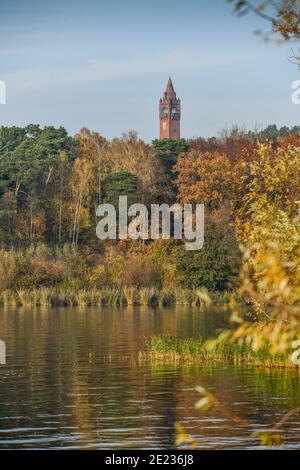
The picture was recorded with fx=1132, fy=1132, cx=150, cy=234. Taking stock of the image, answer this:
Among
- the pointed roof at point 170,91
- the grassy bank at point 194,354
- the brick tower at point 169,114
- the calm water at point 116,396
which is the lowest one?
the calm water at point 116,396

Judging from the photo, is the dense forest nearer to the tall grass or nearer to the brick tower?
the tall grass

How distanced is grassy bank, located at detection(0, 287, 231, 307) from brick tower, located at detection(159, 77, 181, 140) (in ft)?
274

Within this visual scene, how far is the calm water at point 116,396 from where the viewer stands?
16.1 meters

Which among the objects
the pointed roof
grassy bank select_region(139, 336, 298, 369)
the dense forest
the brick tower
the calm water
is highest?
the pointed roof

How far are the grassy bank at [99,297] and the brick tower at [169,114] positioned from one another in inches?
3283

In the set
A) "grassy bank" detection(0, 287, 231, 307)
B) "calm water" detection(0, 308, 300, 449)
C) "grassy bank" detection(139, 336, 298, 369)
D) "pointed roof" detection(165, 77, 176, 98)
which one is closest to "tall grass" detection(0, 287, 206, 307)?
"grassy bank" detection(0, 287, 231, 307)

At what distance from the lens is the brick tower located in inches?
5266

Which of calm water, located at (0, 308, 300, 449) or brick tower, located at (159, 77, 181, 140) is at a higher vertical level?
brick tower, located at (159, 77, 181, 140)

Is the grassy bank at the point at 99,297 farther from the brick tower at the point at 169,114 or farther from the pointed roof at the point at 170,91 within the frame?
the pointed roof at the point at 170,91

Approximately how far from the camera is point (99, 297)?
50.3 m

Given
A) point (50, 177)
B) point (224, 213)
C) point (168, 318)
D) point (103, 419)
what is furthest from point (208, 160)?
point (103, 419)

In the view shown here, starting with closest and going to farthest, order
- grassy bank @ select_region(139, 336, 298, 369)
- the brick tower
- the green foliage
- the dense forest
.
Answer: grassy bank @ select_region(139, 336, 298, 369) → the dense forest → the green foliage → the brick tower

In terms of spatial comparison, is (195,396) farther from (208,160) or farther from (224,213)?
(208,160)

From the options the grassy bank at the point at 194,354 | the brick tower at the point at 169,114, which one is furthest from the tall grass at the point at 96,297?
the brick tower at the point at 169,114
